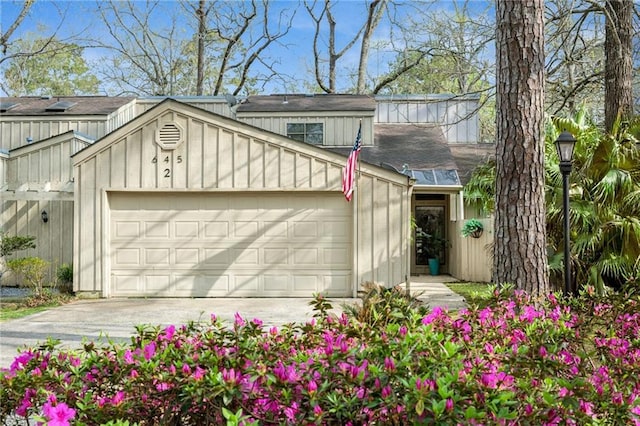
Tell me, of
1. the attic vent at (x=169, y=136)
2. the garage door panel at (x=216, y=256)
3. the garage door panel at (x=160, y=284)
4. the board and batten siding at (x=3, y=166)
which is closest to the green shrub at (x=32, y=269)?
the garage door panel at (x=160, y=284)

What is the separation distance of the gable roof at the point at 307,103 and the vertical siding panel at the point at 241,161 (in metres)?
5.56

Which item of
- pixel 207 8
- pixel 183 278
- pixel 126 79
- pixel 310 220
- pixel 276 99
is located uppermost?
pixel 207 8

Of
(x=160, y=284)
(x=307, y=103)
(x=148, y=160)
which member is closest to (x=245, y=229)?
(x=160, y=284)

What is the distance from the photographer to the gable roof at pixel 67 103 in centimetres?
1677

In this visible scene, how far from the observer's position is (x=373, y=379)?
2.26m

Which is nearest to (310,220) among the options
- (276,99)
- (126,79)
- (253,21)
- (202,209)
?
(202,209)

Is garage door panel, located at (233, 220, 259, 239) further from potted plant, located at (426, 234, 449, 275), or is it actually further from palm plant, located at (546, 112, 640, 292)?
potted plant, located at (426, 234, 449, 275)

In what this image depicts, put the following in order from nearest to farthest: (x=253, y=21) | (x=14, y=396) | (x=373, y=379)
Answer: (x=373, y=379), (x=14, y=396), (x=253, y=21)

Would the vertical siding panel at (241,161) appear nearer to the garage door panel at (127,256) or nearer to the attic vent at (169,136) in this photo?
the attic vent at (169,136)

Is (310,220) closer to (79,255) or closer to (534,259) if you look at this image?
(79,255)

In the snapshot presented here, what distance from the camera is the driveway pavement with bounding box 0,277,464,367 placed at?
7.84 m

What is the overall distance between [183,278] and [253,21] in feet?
54.8

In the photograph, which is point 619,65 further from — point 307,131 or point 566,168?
point 307,131

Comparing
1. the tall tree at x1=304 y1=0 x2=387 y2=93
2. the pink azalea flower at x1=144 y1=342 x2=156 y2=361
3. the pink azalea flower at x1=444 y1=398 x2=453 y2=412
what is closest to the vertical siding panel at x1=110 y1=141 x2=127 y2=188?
the pink azalea flower at x1=144 y1=342 x2=156 y2=361
